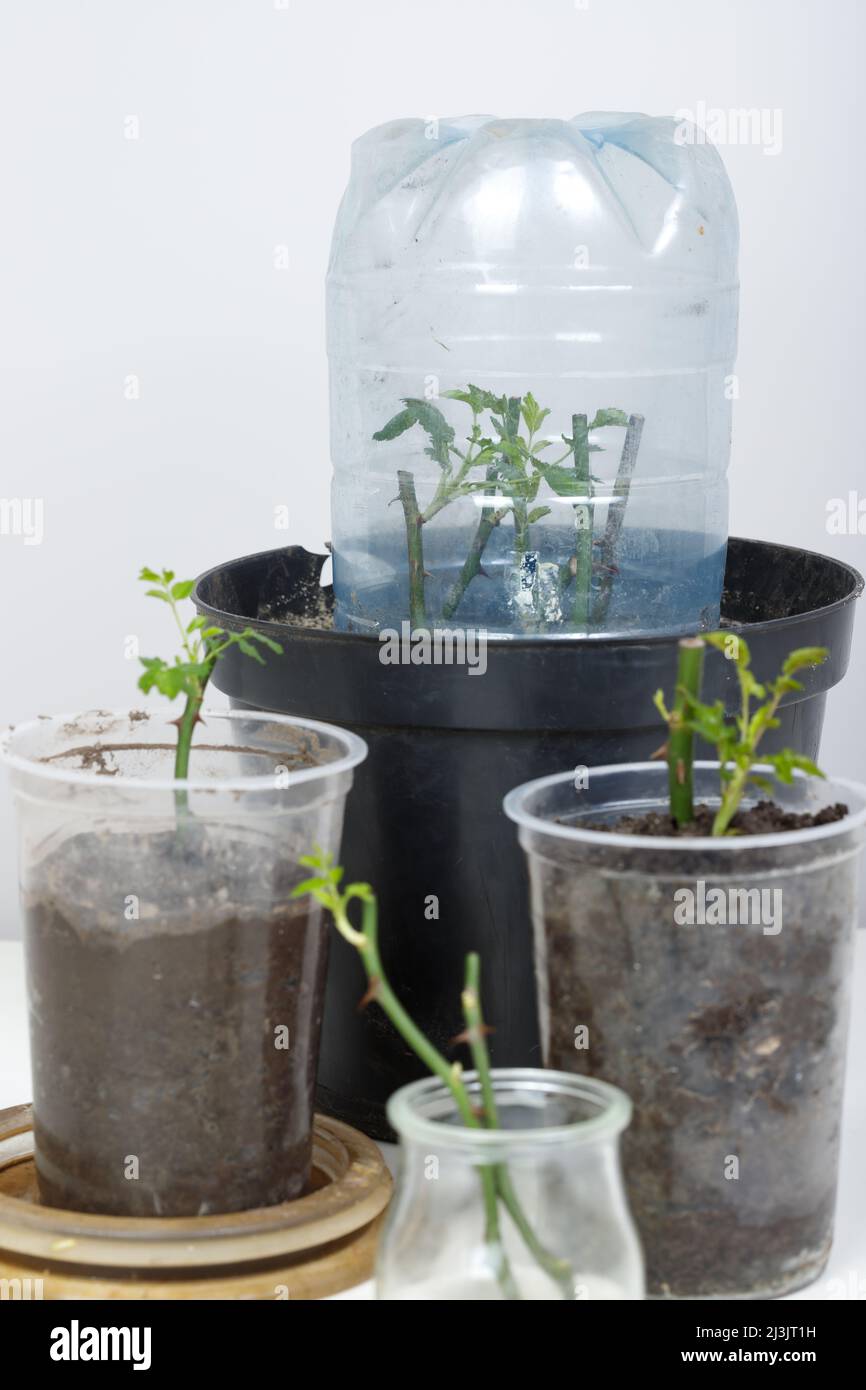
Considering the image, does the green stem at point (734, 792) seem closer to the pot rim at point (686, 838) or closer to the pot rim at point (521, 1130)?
the pot rim at point (686, 838)

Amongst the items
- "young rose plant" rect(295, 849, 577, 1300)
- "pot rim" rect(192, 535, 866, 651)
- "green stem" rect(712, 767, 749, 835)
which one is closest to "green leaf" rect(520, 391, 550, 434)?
"pot rim" rect(192, 535, 866, 651)

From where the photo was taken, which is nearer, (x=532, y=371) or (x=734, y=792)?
(x=734, y=792)

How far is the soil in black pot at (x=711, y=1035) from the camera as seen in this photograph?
887 millimetres

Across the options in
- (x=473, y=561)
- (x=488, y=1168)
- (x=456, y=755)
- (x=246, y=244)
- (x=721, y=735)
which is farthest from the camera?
(x=246, y=244)

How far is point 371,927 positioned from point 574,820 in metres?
0.22

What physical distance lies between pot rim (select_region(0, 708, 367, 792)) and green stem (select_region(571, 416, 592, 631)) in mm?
190

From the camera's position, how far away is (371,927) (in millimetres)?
822

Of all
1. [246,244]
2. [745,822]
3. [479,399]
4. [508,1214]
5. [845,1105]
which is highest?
[246,244]

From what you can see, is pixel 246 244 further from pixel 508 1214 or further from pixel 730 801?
pixel 508 1214

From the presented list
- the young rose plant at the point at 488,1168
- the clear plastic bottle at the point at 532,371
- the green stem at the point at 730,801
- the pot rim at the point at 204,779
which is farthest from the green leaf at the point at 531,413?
the young rose plant at the point at 488,1168

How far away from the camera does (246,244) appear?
5.32ft

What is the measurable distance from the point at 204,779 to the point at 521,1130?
27 centimetres

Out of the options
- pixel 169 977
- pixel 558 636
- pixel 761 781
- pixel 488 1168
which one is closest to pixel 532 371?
pixel 558 636
